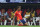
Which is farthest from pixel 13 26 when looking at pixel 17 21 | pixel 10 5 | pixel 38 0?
pixel 38 0

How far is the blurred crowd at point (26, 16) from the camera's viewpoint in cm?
1748

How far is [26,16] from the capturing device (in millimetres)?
17500

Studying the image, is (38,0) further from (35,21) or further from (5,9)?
(5,9)

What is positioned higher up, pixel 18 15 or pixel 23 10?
pixel 23 10

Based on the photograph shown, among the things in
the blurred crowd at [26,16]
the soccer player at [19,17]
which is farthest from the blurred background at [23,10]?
the soccer player at [19,17]

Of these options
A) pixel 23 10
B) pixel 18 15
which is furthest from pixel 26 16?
pixel 18 15

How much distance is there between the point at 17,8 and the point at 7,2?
96cm

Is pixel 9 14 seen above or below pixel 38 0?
below

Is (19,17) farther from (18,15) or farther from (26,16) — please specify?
(26,16)

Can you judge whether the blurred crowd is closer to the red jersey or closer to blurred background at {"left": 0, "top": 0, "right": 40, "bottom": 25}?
blurred background at {"left": 0, "top": 0, "right": 40, "bottom": 25}

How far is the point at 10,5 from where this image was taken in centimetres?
1744

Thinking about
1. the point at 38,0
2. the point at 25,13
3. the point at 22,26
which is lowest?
the point at 22,26

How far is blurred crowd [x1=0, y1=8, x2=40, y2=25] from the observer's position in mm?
17484

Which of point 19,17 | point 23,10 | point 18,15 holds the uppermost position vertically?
point 23,10
